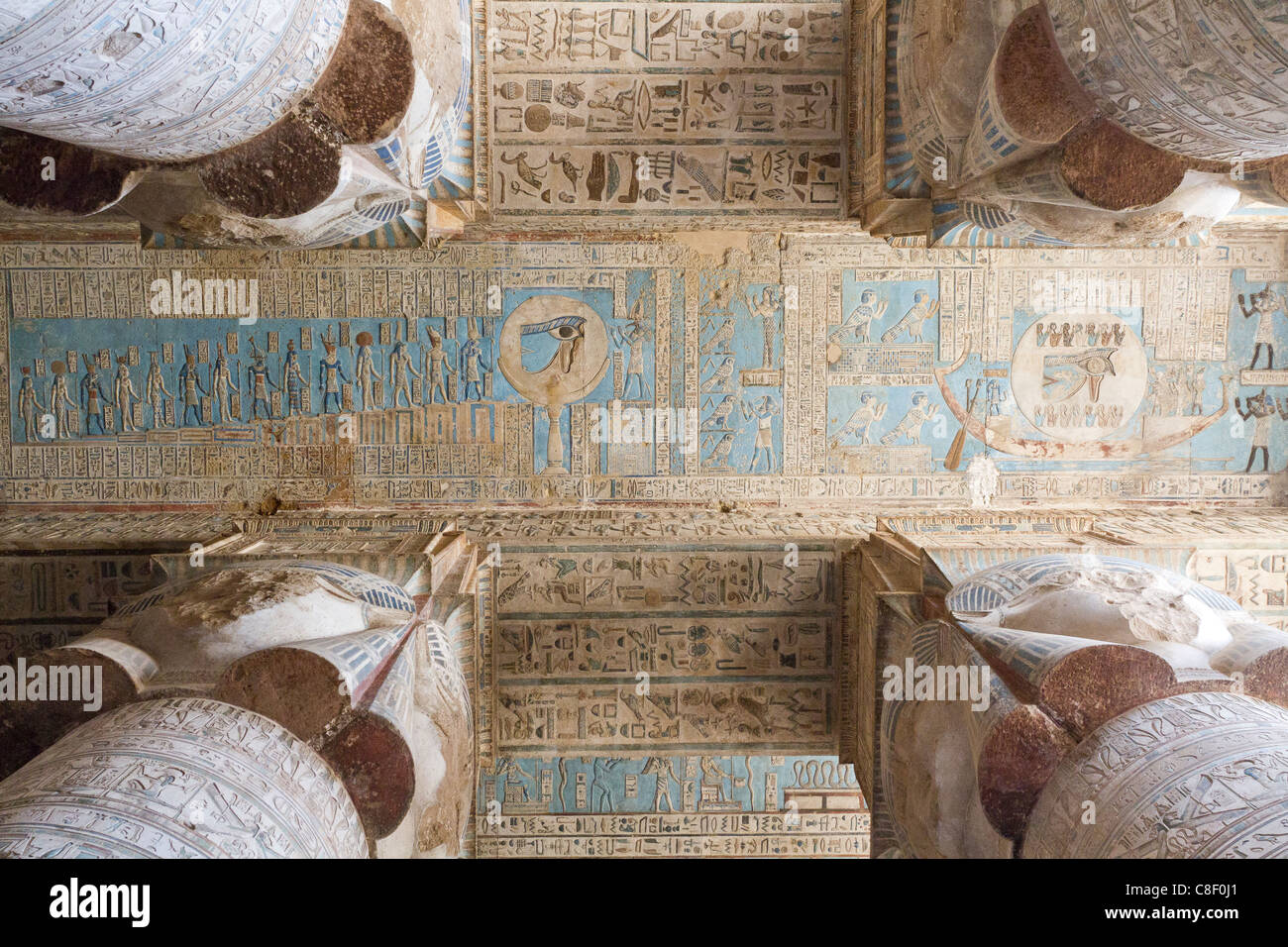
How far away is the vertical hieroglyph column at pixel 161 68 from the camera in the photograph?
2.16 meters

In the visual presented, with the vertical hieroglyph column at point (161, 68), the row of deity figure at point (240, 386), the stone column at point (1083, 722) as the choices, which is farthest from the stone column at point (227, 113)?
the stone column at point (1083, 722)

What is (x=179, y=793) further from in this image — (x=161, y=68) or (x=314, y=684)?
(x=161, y=68)

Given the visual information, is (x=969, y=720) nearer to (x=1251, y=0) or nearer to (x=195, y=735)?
(x=1251, y=0)

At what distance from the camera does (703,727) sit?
18.0 ft

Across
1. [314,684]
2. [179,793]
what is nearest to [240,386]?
[314,684]

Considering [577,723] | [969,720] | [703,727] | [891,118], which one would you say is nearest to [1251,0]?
[891,118]

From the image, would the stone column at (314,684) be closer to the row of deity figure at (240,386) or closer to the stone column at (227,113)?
the stone column at (227,113)

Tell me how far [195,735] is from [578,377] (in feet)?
13.7

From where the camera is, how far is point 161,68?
2.45 metres

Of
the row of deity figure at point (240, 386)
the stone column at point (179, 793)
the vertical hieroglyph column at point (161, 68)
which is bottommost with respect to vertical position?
the stone column at point (179, 793)

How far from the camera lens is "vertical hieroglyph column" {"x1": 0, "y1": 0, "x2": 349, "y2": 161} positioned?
2.16 meters

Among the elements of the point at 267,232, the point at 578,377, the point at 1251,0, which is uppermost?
the point at 1251,0

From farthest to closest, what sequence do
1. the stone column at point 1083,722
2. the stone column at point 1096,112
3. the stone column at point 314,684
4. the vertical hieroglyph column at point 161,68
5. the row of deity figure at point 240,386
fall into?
the row of deity figure at point 240,386
the stone column at point 314,684
the stone column at point 1096,112
the stone column at point 1083,722
the vertical hieroglyph column at point 161,68

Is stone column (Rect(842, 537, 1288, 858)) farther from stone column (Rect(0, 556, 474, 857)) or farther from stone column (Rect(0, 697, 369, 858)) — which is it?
stone column (Rect(0, 697, 369, 858))
